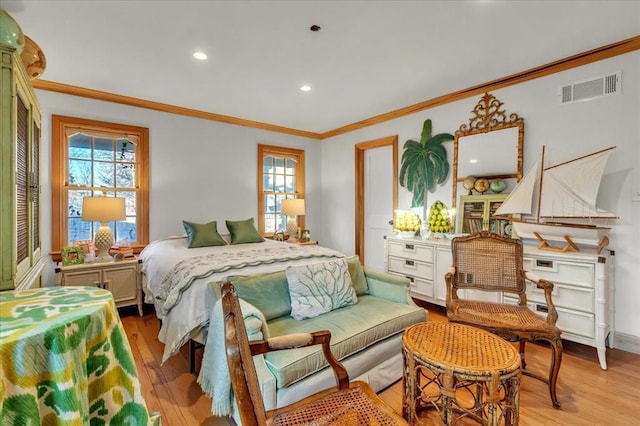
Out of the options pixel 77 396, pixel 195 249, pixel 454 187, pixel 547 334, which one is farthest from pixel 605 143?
pixel 195 249

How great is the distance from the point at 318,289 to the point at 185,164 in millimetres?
2920

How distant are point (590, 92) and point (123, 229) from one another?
5.16 meters

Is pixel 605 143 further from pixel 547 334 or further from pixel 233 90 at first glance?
pixel 233 90

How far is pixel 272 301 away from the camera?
6.84 ft

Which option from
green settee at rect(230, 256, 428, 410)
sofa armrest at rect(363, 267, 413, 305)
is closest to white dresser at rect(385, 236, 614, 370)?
sofa armrest at rect(363, 267, 413, 305)

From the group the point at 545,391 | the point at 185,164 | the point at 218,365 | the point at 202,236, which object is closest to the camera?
Result: the point at 218,365

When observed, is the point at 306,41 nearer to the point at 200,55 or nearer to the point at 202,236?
the point at 200,55

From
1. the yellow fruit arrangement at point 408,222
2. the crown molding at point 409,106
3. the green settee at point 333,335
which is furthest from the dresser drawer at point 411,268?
the crown molding at point 409,106

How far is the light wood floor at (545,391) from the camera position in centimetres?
175

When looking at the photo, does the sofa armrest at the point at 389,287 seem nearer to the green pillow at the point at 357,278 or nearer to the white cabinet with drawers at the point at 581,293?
the green pillow at the point at 357,278

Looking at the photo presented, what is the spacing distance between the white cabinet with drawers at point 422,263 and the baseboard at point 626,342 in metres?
1.37

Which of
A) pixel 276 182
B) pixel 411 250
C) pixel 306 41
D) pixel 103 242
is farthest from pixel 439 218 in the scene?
pixel 103 242

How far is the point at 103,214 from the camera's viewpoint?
10.5 feet

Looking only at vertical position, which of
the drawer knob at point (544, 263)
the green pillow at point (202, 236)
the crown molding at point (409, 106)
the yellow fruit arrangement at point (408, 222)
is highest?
the crown molding at point (409, 106)
